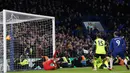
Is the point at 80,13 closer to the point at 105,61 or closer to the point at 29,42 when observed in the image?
the point at 29,42

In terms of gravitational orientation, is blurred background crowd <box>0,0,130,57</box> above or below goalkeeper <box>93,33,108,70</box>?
above

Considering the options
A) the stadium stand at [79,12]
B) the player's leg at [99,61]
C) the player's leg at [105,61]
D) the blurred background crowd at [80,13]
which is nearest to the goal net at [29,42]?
the player's leg at [105,61]

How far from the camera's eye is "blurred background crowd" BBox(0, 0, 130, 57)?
27547mm

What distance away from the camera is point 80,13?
29.5 metres

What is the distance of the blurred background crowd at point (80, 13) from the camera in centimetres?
2755

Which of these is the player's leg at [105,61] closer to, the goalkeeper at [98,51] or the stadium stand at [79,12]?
the goalkeeper at [98,51]

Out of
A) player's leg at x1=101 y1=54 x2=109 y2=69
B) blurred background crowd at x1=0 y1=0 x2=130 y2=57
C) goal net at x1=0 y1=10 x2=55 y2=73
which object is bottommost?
player's leg at x1=101 y1=54 x2=109 y2=69

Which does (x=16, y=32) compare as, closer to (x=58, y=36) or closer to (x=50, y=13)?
(x=58, y=36)

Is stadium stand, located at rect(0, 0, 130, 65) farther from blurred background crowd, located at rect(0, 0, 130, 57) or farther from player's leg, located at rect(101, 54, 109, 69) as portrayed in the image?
player's leg, located at rect(101, 54, 109, 69)

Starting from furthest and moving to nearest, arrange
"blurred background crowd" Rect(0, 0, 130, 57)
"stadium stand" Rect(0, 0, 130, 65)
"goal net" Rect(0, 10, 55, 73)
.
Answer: "stadium stand" Rect(0, 0, 130, 65) → "blurred background crowd" Rect(0, 0, 130, 57) → "goal net" Rect(0, 10, 55, 73)

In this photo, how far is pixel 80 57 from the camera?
71.3ft

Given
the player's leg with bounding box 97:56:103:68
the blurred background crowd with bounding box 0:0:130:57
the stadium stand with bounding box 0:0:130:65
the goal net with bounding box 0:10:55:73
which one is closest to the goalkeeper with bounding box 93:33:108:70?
the player's leg with bounding box 97:56:103:68

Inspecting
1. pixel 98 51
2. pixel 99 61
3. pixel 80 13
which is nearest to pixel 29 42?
pixel 99 61

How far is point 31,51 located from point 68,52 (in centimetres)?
376
